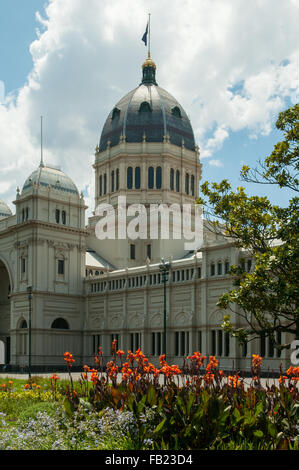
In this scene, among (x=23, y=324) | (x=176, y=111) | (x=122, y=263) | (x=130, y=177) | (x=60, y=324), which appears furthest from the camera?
(x=176, y=111)

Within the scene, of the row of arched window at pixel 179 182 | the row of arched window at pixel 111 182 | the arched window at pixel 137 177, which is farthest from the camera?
the row of arched window at pixel 111 182

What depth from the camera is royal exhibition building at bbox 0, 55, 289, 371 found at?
204 ft

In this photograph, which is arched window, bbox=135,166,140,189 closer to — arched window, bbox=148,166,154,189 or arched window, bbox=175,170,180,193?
arched window, bbox=148,166,154,189

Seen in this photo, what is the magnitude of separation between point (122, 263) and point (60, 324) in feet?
43.0

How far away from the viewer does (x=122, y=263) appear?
279ft

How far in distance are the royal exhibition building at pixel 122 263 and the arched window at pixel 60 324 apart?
0.45 ft

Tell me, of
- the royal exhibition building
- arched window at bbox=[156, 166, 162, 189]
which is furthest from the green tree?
arched window at bbox=[156, 166, 162, 189]

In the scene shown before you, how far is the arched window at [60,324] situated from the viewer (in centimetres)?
7726

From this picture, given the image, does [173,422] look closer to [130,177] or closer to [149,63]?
[130,177]

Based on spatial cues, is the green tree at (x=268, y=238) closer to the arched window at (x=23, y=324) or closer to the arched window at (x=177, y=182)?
the arched window at (x=23, y=324)

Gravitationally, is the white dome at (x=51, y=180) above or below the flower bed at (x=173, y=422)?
above

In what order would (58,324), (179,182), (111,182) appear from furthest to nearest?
(111,182) → (179,182) → (58,324)

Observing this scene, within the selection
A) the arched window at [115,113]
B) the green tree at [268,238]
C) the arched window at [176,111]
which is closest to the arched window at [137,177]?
the arched window at [115,113]

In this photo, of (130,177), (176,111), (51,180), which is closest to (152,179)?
(130,177)
